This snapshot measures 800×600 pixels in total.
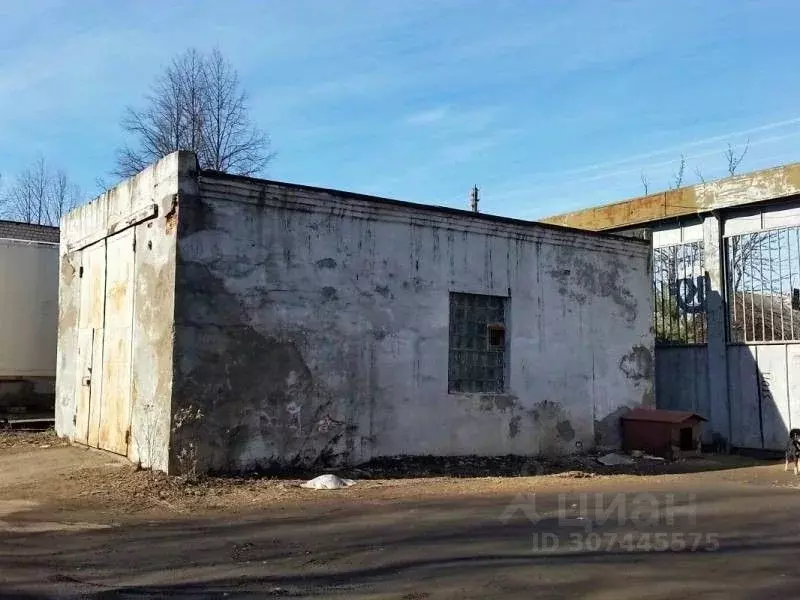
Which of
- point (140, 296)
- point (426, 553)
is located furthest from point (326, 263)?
point (426, 553)

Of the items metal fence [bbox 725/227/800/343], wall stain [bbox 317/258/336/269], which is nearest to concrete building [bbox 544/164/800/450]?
metal fence [bbox 725/227/800/343]

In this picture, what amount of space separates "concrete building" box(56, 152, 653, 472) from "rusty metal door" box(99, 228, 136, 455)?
49mm

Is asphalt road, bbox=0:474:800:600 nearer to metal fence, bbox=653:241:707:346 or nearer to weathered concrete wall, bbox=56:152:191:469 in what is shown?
weathered concrete wall, bbox=56:152:191:469

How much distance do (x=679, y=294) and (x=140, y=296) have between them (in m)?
11.6

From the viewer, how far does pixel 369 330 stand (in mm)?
11984

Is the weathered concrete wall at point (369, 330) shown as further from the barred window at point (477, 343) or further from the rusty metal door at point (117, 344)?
the rusty metal door at point (117, 344)

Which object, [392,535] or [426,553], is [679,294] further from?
[426,553]

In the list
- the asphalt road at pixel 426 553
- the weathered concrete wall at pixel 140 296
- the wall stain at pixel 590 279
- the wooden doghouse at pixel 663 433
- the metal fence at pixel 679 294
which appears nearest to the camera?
the asphalt road at pixel 426 553

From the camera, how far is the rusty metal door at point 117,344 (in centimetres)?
1158

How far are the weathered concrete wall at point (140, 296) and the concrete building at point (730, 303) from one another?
10.3 m

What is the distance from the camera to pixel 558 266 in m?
14.4

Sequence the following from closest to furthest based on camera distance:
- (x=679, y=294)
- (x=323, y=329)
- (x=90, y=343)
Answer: (x=323, y=329) < (x=90, y=343) < (x=679, y=294)

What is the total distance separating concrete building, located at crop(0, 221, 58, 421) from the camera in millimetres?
16656

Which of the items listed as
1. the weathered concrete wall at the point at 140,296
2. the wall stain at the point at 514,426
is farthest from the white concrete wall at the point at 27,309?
the wall stain at the point at 514,426
